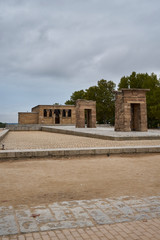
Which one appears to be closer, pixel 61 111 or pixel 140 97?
pixel 140 97

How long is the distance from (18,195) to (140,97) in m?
17.4

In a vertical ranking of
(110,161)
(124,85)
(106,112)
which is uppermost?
(124,85)

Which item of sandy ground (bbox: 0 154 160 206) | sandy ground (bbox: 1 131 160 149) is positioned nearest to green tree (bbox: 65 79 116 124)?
sandy ground (bbox: 1 131 160 149)

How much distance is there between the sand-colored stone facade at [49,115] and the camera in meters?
45.1

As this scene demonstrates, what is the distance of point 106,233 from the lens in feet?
8.45

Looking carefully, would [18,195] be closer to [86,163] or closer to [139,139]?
[86,163]

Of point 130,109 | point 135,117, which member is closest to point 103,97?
point 135,117

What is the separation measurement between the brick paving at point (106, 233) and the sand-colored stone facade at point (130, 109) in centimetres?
1669

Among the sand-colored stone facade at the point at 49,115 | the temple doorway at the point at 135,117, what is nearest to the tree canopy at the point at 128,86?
the sand-colored stone facade at the point at 49,115

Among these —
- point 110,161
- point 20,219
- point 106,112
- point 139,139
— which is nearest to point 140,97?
point 139,139

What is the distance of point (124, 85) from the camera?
130 ft

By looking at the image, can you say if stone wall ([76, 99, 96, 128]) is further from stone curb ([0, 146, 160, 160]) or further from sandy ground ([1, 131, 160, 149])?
stone curb ([0, 146, 160, 160])

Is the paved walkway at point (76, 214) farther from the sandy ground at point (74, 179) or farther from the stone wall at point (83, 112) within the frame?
the stone wall at point (83, 112)

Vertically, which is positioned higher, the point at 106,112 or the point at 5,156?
the point at 106,112
